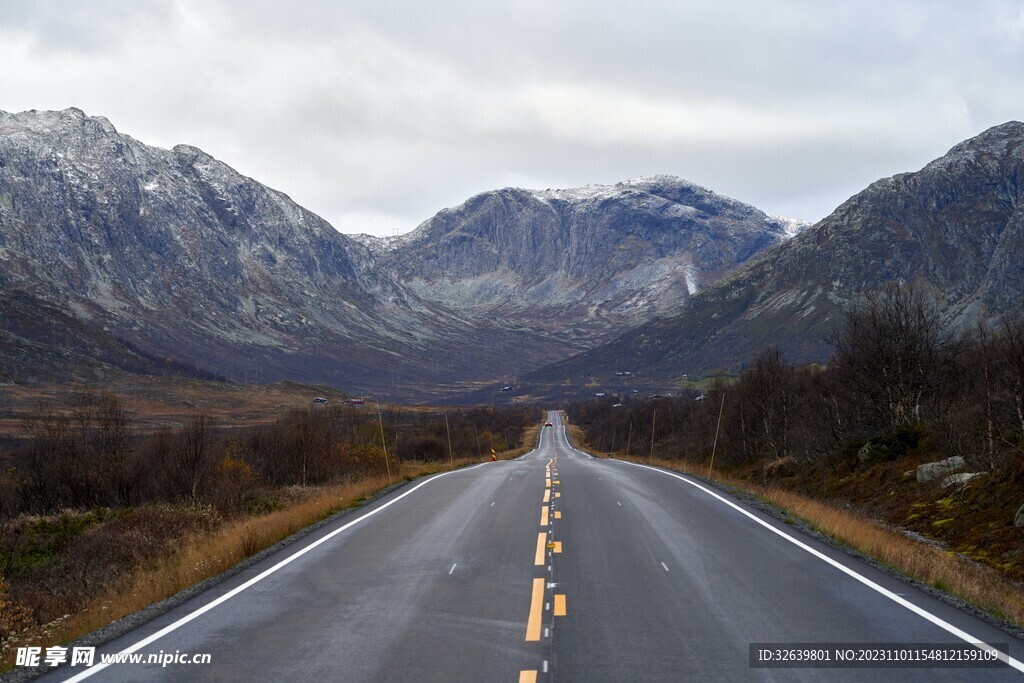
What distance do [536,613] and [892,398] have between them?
98.0ft

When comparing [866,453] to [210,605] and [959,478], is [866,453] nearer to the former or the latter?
[959,478]

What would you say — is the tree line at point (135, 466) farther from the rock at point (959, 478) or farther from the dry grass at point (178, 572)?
the rock at point (959, 478)

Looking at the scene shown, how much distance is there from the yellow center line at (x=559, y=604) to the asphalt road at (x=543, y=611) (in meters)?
0.03

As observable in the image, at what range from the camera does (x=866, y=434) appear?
36.6m

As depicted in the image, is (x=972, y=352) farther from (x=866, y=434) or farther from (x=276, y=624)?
(x=276, y=624)

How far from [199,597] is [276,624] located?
230 centimetres

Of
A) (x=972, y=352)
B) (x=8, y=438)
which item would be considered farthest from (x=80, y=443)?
(x=8, y=438)

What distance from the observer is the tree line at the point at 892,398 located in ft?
79.6

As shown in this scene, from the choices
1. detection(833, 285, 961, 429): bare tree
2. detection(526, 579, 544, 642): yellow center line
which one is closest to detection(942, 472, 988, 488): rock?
detection(833, 285, 961, 429): bare tree

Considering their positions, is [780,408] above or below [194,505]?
above

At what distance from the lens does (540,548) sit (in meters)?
15.2

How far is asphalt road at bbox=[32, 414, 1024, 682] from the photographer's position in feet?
27.0

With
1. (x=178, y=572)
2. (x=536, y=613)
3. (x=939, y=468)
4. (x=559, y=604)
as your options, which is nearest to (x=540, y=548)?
(x=559, y=604)

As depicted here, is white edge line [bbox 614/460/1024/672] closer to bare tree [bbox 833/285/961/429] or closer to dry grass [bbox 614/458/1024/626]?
dry grass [bbox 614/458/1024/626]
